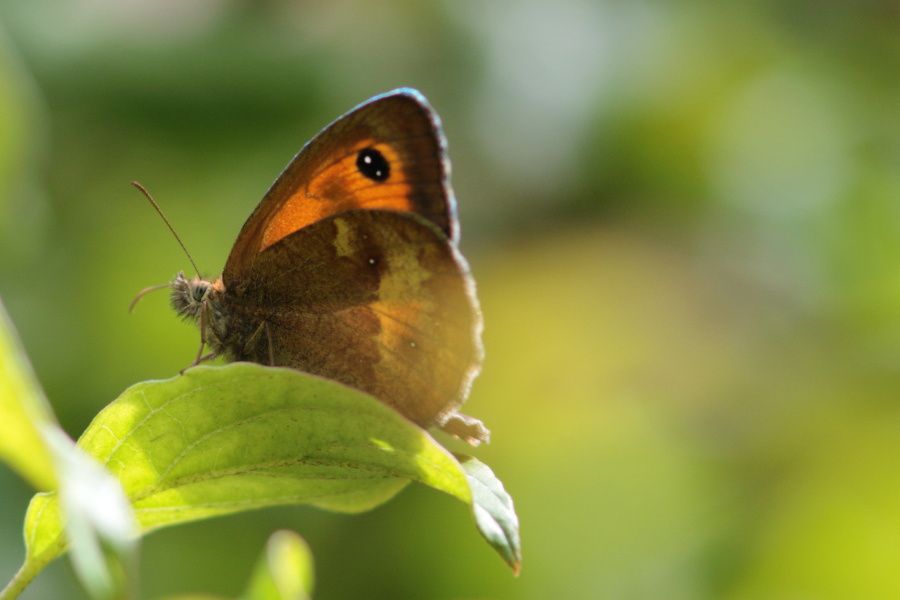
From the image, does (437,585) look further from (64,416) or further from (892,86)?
(892,86)

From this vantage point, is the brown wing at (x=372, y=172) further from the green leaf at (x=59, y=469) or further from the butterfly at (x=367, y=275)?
the green leaf at (x=59, y=469)

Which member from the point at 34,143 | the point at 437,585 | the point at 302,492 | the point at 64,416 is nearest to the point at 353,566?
the point at 437,585

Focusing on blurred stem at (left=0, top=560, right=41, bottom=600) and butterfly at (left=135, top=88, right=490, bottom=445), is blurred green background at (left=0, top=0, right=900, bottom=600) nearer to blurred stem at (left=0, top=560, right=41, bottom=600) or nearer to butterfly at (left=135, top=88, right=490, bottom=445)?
butterfly at (left=135, top=88, right=490, bottom=445)

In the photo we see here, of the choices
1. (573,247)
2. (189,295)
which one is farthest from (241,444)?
(573,247)

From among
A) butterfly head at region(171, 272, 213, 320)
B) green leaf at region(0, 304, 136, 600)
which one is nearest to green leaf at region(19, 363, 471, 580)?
green leaf at region(0, 304, 136, 600)

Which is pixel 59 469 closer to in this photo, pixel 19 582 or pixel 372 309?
pixel 19 582

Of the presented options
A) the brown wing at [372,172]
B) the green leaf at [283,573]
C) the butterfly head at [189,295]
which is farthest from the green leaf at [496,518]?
the butterfly head at [189,295]
